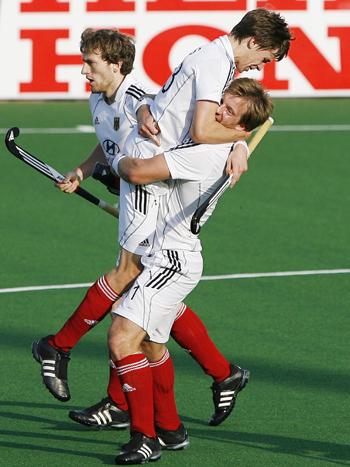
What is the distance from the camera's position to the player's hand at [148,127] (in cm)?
705

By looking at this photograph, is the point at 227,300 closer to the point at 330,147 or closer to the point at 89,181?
the point at 89,181

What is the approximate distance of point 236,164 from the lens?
679 centimetres

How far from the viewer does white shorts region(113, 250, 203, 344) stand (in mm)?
6848

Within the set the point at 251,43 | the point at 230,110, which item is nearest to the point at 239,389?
the point at 230,110

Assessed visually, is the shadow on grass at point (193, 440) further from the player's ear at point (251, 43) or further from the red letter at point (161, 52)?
the red letter at point (161, 52)

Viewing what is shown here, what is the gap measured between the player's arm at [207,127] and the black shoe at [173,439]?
1.52m

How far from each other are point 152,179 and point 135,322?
704mm

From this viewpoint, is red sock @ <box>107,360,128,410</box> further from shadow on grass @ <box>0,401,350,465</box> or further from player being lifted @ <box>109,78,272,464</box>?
player being lifted @ <box>109,78,272,464</box>

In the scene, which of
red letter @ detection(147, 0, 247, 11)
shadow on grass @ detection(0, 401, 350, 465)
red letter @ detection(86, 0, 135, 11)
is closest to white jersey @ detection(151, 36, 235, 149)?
shadow on grass @ detection(0, 401, 350, 465)

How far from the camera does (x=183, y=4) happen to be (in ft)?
62.8

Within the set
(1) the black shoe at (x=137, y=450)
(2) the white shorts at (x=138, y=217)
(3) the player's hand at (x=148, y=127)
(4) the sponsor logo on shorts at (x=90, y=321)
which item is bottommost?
(1) the black shoe at (x=137, y=450)

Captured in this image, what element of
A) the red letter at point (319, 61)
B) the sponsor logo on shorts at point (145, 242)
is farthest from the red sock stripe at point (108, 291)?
the red letter at point (319, 61)

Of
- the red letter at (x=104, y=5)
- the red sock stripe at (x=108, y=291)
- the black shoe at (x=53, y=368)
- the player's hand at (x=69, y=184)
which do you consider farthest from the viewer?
the red letter at (x=104, y=5)

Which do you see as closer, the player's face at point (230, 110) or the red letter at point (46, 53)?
the player's face at point (230, 110)
